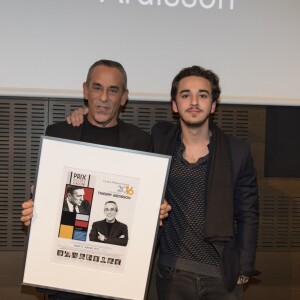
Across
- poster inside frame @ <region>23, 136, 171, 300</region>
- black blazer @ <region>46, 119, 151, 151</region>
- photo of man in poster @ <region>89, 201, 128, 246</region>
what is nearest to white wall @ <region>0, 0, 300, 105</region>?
black blazer @ <region>46, 119, 151, 151</region>

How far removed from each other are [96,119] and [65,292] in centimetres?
81

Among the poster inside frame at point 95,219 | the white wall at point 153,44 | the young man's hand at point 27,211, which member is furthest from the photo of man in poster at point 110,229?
the white wall at point 153,44

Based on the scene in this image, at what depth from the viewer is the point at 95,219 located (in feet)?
7.74

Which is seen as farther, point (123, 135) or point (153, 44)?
point (153, 44)

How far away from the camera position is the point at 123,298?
2.39 metres

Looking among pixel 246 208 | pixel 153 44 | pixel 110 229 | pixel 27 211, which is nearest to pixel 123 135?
pixel 110 229

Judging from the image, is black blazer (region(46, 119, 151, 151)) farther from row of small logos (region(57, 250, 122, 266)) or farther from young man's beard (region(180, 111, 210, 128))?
row of small logos (region(57, 250, 122, 266))

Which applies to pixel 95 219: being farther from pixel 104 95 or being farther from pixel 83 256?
pixel 104 95

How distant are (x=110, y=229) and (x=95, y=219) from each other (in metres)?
0.08

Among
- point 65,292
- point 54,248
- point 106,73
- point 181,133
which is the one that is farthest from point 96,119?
point 65,292

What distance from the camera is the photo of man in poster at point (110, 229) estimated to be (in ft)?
7.75

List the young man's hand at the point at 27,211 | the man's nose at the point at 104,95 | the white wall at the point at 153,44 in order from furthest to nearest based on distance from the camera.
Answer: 1. the white wall at the point at 153,44
2. the man's nose at the point at 104,95
3. the young man's hand at the point at 27,211

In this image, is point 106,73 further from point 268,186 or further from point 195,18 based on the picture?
point 268,186

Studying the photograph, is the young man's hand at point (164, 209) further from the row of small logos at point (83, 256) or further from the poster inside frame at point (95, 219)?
the row of small logos at point (83, 256)
